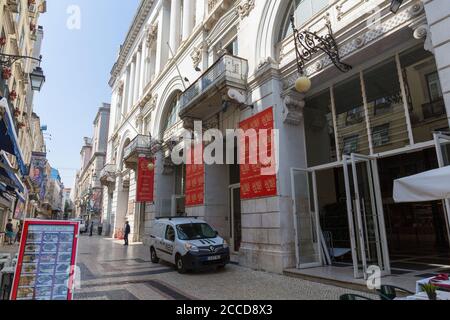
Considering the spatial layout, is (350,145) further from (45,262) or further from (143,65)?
(143,65)

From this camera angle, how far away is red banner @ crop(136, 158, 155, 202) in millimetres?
20219

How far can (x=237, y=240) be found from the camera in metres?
14.3

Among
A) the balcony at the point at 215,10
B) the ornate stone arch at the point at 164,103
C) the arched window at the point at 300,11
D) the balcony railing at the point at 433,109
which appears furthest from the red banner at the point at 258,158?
the ornate stone arch at the point at 164,103

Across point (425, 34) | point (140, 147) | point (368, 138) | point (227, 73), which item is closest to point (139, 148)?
point (140, 147)

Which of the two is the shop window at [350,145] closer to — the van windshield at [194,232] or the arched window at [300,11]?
the arched window at [300,11]

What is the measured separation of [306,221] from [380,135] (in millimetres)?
3613

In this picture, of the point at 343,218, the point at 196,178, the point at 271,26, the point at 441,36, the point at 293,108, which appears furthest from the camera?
the point at 196,178

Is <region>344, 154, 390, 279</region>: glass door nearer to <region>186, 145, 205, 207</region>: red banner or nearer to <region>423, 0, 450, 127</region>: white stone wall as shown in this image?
<region>423, 0, 450, 127</region>: white stone wall

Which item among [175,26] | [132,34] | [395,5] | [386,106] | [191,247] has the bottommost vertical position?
[191,247]

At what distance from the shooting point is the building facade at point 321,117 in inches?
310

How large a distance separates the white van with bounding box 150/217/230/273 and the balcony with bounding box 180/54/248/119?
534cm

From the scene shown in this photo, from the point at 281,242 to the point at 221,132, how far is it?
6213 mm

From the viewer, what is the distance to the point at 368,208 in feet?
27.2

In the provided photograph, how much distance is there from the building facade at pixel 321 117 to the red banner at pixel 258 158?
0.08 metres
